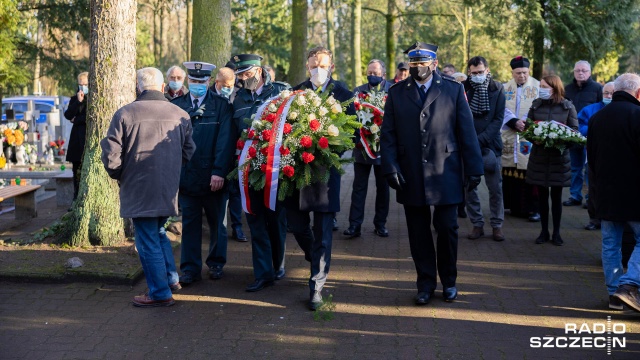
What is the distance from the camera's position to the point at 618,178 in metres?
6.71

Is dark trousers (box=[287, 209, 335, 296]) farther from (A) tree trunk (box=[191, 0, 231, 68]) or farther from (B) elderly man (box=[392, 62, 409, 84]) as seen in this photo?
(A) tree trunk (box=[191, 0, 231, 68])

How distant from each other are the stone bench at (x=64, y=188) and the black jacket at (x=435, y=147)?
757 centimetres

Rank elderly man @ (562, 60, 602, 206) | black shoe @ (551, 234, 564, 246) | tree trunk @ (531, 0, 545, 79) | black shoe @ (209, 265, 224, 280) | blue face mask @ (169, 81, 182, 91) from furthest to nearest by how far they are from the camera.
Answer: tree trunk @ (531, 0, 545, 79), elderly man @ (562, 60, 602, 206), black shoe @ (551, 234, 564, 246), blue face mask @ (169, 81, 182, 91), black shoe @ (209, 265, 224, 280)

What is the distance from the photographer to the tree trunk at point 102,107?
875cm

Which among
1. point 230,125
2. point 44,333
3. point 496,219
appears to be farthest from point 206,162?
point 496,219

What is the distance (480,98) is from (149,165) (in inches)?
193

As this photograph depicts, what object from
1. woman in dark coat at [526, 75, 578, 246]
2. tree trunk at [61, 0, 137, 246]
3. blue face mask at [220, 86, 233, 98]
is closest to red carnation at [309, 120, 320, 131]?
blue face mask at [220, 86, 233, 98]

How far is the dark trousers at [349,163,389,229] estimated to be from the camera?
10.3 metres

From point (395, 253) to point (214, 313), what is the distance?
3092 mm

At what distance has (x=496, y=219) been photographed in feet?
32.9

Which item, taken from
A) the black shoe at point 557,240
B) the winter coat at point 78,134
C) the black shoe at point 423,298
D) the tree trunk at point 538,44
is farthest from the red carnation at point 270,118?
the tree trunk at point 538,44

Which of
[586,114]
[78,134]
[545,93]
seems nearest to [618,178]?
[545,93]

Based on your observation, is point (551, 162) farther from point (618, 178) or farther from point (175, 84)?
point (175, 84)

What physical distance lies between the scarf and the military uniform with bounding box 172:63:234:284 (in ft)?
12.3
